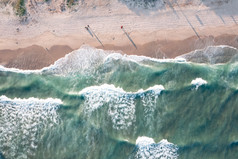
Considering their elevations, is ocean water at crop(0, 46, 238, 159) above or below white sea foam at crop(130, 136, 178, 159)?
above

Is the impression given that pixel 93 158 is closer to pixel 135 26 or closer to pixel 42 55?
pixel 42 55

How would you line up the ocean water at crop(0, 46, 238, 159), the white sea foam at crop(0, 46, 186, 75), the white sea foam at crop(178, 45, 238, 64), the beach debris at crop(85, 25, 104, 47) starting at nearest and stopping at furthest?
the ocean water at crop(0, 46, 238, 159) < the white sea foam at crop(178, 45, 238, 64) < the white sea foam at crop(0, 46, 186, 75) < the beach debris at crop(85, 25, 104, 47)

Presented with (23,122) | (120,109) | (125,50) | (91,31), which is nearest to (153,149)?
(120,109)

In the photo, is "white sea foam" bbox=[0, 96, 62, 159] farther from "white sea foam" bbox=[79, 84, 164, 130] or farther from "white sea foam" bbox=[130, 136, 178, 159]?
"white sea foam" bbox=[130, 136, 178, 159]

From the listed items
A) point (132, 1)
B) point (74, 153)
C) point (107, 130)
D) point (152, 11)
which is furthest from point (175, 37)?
point (74, 153)

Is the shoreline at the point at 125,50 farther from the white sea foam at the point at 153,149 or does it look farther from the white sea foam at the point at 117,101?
the white sea foam at the point at 153,149

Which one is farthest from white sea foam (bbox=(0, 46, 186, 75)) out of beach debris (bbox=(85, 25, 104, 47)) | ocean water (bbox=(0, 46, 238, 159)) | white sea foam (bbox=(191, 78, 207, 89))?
white sea foam (bbox=(191, 78, 207, 89))

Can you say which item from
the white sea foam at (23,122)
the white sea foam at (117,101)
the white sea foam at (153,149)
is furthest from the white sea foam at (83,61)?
the white sea foam at (153,149)

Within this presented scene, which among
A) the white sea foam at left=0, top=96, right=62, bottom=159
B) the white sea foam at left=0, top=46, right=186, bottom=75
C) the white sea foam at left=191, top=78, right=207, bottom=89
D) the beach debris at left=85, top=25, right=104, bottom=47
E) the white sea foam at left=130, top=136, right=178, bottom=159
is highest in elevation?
the beach debris at left=85, top=25, right=104, bottom=47
